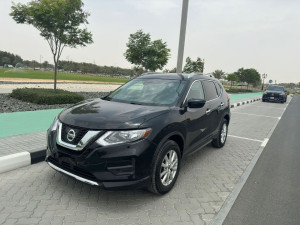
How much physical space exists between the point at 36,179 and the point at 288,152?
563cm

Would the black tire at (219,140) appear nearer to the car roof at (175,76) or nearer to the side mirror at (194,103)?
the car roof at (175,76)

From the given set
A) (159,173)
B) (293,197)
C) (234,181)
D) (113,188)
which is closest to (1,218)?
(113,188)

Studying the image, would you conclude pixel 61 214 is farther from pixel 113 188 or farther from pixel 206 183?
pixel 206 183

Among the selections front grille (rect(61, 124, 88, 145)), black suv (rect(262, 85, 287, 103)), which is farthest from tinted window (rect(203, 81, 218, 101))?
black suv (rect(262, 85, 287, 103))

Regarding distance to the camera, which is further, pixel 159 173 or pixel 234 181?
pixel 234 181

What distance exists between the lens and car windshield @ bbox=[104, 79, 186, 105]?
147 inches

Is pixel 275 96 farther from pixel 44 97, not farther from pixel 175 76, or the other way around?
pixel 175 76

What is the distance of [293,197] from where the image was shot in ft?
11.4

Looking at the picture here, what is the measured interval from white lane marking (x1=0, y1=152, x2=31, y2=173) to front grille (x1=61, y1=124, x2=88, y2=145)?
151 cm

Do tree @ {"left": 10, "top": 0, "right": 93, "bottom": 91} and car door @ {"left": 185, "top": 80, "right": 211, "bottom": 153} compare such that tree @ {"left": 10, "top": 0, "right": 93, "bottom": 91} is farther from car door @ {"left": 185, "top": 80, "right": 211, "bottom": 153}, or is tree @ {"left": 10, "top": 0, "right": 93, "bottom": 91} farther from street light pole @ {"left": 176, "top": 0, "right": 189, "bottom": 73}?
car door @ {"left": 185, "top": 80, "right": 211, "bottom": 153}

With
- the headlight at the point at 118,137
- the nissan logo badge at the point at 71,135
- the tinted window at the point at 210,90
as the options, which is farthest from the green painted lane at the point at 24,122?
the tinted window at the point at 210,90

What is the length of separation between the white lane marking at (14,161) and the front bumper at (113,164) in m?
1.60

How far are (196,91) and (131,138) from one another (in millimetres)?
1902

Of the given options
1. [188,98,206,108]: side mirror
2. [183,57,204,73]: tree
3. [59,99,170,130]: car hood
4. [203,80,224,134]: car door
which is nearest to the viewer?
[59,99,170,130]: car hood
